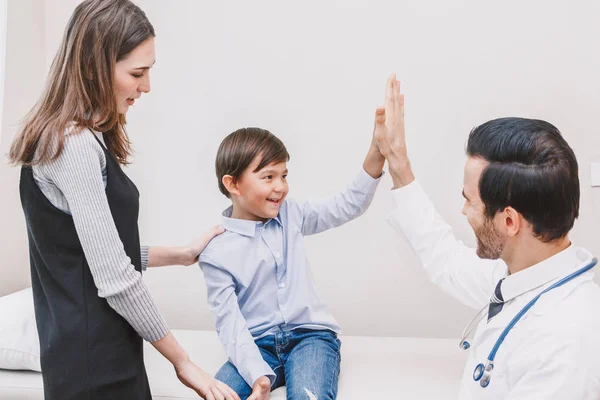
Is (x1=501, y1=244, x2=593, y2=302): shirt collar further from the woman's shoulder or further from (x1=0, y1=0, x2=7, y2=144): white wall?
(x1=0, y1=0, x2=7, y2=144): white wall

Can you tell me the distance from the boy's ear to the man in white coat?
0.78 m

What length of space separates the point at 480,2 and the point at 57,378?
187 cm

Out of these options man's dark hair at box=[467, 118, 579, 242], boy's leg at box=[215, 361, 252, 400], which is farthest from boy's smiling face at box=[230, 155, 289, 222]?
man's dark hair at box=[467, 118, 579, 242]

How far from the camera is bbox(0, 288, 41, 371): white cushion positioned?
1822mm

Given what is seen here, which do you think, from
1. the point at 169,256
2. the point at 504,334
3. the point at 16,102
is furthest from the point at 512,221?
the point at 16,102

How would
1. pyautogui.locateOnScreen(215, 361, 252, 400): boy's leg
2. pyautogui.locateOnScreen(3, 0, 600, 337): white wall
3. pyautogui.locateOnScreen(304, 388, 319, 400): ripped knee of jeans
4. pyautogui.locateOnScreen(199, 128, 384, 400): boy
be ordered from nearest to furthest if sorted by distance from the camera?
pyautogui.locateOnScreen(304, 388, 319, 400): ripped knee of jeans
pyautogui.locateOnScreen(215, 361, 252, 400): boy's leg
pyautogui.locateOnScreen(199, 128, 384, 400): boy
pyautogui.locateOnScreen(3, 0, 600, 337): white wall

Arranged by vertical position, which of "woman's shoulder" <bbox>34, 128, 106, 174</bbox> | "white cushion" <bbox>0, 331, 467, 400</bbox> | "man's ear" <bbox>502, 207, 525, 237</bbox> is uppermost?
"woman's shoulder" <bbox>34, 128, 106, 174</bbox>

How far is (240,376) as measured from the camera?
170 centimetres

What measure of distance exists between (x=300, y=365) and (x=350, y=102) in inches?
43.0

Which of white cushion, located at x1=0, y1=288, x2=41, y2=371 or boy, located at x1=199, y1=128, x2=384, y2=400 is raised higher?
boy, located at x1=199, y1=128, x2=384, y2=400

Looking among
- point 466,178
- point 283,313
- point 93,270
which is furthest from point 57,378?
point 466,178

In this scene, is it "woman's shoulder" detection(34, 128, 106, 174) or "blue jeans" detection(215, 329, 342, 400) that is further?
"blue jeans" detection(215, 329, 342, 400)

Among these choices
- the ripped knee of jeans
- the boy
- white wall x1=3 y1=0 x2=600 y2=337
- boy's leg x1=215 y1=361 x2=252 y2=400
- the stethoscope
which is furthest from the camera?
white wall x1=3 y1=0 x2=600 y2=337

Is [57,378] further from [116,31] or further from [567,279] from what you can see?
[567,279]
